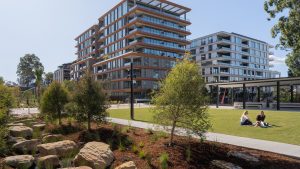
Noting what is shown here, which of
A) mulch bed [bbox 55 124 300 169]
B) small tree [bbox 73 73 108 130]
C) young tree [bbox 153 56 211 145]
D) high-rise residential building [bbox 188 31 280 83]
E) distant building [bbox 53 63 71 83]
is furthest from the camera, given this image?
distant building [bbox 53 63 71 83]

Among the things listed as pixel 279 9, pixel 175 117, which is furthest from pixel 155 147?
pixel 279 9

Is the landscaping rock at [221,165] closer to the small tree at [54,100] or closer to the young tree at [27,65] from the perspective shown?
the small tree at [54,100]

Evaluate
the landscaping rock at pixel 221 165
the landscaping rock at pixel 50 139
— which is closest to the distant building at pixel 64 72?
the landscaping rock at pixel 50 139

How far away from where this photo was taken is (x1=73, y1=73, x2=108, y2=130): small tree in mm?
13648

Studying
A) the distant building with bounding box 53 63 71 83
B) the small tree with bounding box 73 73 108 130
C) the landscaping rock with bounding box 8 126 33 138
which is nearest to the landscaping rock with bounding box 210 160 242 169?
the small tree with bounding box 73 73 108 130

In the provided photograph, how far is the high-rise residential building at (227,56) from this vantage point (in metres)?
90.8

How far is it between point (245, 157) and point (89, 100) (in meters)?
7.89

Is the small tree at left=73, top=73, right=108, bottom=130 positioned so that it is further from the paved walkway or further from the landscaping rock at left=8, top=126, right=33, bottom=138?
the paved walkway

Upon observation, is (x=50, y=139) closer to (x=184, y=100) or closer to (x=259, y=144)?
(x=184, y=100)

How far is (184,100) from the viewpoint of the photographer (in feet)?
32.7

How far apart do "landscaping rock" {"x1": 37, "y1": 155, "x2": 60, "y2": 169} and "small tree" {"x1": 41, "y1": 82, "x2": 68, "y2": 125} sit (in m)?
9.56

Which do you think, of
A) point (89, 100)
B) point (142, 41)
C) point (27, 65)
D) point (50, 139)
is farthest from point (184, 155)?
point (27, 65)

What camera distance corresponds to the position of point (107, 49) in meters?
87.9

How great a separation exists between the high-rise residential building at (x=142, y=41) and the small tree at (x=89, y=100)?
5099 centimetres
